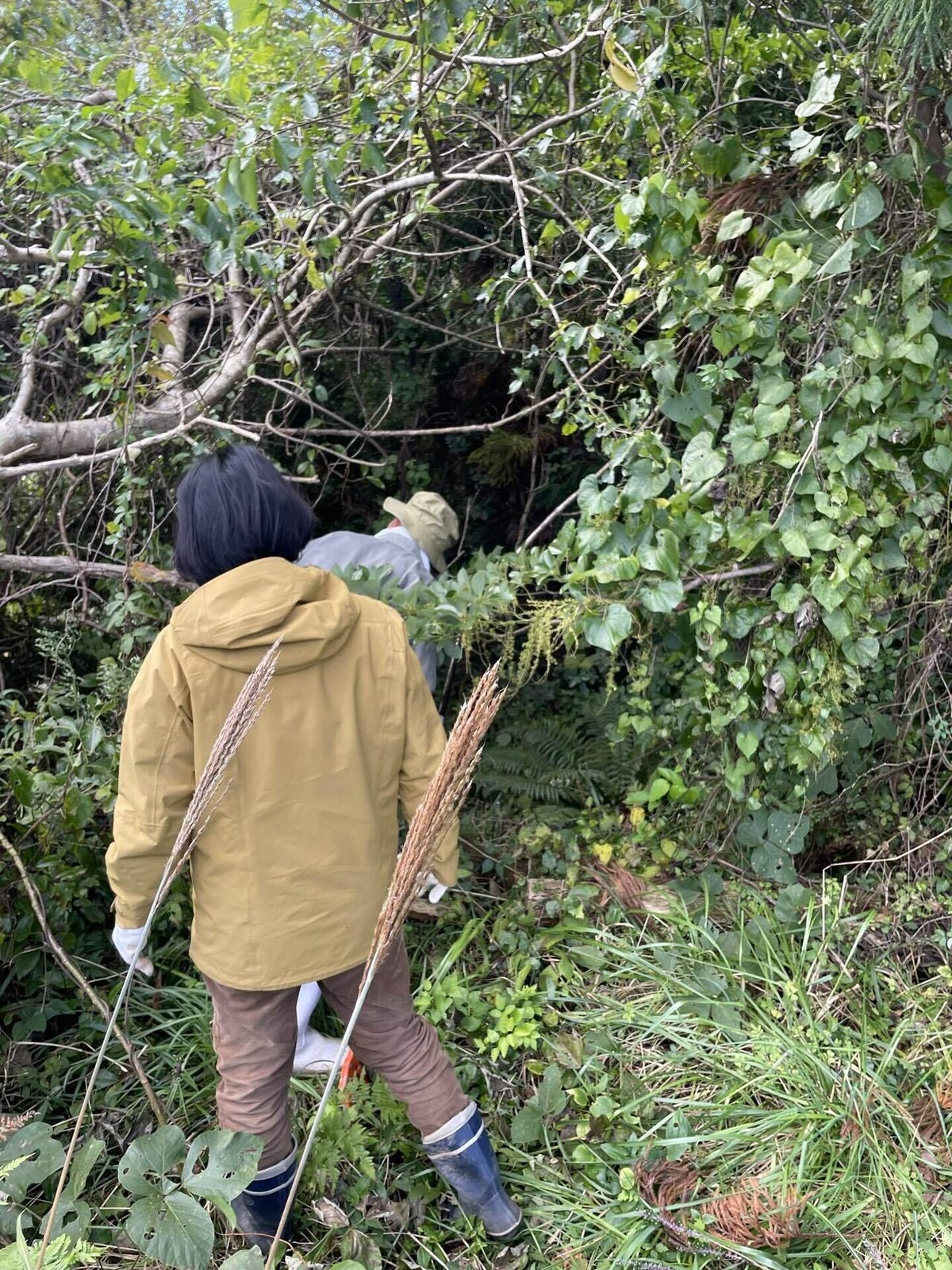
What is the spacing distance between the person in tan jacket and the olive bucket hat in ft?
5.37

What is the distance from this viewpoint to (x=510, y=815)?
3615 mm

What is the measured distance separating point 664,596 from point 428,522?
1579 mm

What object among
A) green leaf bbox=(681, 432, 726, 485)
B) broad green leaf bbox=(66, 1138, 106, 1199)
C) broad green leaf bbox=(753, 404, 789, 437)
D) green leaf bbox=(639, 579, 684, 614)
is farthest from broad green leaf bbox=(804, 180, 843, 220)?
broad green leaf bbox=(66, 1138, 106, 1199)

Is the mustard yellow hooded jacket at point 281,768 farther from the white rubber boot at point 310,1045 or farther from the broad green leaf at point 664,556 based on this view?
the white rubber boot at point 310,1045

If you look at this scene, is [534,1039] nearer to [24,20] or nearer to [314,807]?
[314,807]

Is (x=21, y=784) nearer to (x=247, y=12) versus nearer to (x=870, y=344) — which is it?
(x=247, y=12)

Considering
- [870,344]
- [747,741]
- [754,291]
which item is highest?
[754,291]

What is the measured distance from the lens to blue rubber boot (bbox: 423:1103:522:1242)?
6.58 feet

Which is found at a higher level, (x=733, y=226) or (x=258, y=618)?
(x=733, y=226)

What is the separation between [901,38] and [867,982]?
2.44 metres

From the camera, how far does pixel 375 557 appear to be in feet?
10.1

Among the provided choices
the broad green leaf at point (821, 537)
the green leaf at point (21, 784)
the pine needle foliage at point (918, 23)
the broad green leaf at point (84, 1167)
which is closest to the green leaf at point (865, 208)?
the pine needle foliage at point (918, 23)

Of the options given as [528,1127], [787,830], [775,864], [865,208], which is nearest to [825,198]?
[865,208]

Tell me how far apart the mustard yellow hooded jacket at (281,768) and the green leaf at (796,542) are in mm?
960
